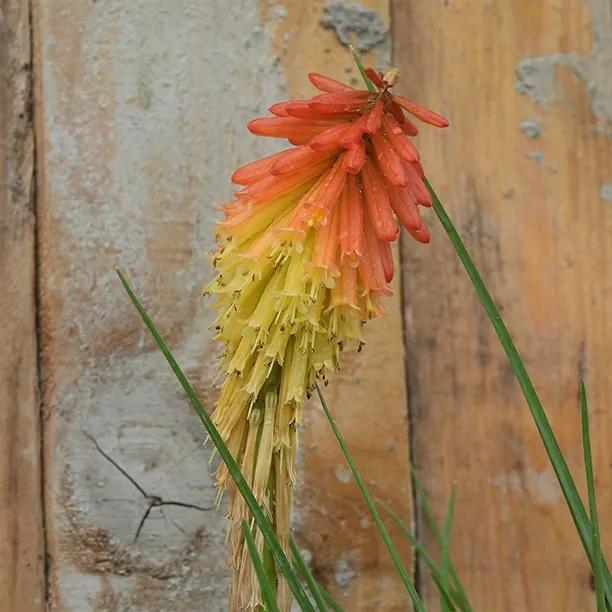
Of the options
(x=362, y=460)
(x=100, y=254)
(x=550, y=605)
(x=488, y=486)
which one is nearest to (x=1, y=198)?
(x=100, y=254)

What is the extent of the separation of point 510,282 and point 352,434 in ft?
0.72

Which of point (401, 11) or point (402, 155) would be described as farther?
point (401, 11)

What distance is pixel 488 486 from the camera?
0.95 metres

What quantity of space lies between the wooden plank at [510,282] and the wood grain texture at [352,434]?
3 centimetres

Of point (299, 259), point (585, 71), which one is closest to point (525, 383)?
point (299, 259)

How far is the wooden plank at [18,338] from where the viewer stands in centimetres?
87

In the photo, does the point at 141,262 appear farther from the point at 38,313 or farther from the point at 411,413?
the point at 411,413

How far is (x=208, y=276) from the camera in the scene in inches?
35.8

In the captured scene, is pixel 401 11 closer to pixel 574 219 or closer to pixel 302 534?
pixel 574 219

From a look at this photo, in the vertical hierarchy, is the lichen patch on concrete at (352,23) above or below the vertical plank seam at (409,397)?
above

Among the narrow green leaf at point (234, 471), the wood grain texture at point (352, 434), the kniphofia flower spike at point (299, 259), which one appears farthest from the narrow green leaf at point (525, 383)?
the wood grain texture at point (352, 434)

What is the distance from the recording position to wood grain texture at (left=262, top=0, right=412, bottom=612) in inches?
36.1

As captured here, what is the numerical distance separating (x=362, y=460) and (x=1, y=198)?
0.42 metres

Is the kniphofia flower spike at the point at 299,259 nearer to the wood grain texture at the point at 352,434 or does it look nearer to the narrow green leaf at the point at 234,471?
the narrow green leaf at the point at 234,471
